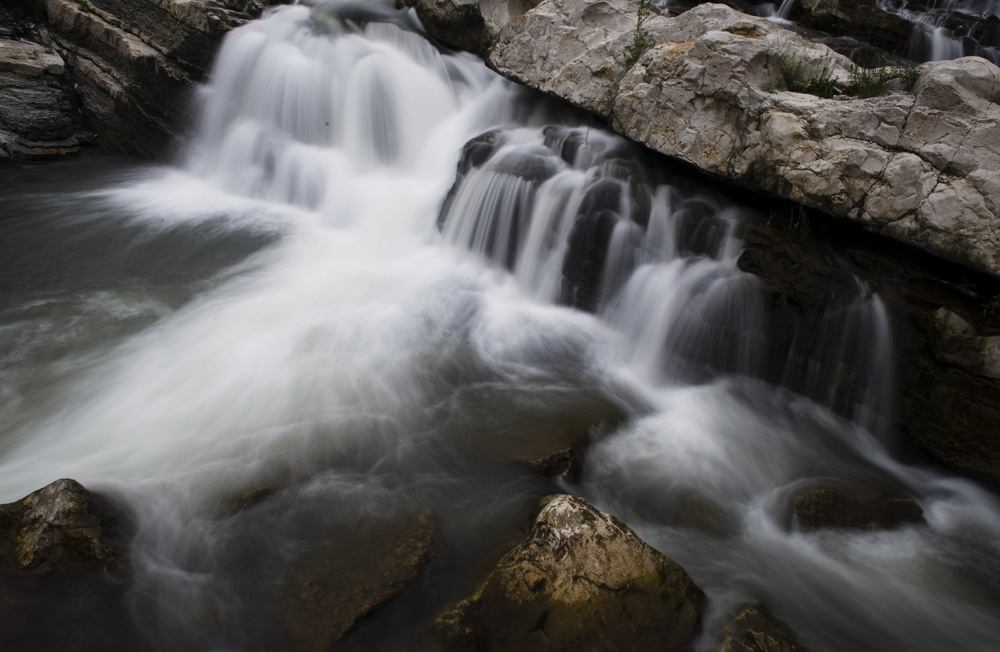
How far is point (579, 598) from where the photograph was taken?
10.2 ft

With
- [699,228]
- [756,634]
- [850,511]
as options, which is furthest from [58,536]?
[699,228]

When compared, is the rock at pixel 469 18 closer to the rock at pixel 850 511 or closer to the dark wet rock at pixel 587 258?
the dark wet rock at pixel 587 258

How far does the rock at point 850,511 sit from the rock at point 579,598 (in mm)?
1357

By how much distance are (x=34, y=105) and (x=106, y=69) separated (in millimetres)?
1192

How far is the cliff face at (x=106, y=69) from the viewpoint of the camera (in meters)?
8.94

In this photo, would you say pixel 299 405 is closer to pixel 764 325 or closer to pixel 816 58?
pixel 764 325

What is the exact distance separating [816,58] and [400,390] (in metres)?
4.96

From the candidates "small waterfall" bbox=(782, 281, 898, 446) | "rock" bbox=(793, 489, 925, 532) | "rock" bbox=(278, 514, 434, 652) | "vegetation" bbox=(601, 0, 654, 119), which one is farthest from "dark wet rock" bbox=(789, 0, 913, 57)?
"rock" bbox=(278, 514, 434, 652)

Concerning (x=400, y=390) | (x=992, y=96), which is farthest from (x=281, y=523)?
(x=992, y=96)

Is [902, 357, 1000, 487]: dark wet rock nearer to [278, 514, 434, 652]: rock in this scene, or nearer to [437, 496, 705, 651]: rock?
[437, 496, 705, 651]: rock

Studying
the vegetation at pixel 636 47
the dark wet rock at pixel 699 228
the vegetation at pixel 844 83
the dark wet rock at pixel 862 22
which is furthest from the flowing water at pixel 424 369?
the dark wet rock at pixel 862 22

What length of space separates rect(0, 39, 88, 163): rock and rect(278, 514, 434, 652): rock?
9.27 metres

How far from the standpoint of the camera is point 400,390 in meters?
5.17

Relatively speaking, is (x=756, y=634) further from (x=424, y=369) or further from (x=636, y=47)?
(x=636, y=47)
